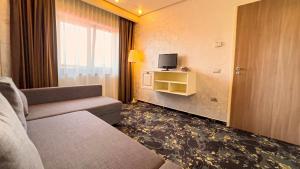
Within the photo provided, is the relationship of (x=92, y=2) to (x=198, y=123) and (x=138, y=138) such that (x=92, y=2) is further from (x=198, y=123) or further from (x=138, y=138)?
(x=198, y=123)

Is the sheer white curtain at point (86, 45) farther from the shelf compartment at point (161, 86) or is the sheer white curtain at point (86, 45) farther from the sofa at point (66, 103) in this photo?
the shelf compartment at point (161, 86)

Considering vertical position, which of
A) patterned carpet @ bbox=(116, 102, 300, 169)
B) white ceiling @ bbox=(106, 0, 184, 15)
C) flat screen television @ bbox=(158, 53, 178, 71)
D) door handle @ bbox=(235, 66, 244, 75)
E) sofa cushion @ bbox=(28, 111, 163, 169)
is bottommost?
patterned carpet @ bbox=(116, 102, 300, 169)

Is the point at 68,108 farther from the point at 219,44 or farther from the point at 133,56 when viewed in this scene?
the point at 219,44

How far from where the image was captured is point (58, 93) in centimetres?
230

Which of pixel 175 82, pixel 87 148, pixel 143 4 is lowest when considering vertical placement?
pixel 87 148

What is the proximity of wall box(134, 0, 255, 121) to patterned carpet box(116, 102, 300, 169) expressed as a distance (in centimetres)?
48

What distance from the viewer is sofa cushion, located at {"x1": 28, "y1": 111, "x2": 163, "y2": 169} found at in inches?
33.0

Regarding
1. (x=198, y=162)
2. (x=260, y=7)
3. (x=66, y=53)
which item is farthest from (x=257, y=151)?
(x=66, y=53)

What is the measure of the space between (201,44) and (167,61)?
30.9 inches

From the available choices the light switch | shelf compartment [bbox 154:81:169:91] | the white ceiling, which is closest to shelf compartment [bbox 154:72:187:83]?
shelf compartment [bbox 154:81:169:91]

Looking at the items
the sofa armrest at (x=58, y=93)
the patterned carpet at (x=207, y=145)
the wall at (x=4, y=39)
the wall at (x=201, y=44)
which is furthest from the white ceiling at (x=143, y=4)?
the patterned carpet at (x=207, y=145)

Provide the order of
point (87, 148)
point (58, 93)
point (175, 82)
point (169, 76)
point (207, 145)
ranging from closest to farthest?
point (87, 148) < point (207, 145) < point (58, 93) < point (175, 82) < point (169, 76)

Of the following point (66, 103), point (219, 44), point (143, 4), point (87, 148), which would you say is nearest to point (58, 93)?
point (66, 103)

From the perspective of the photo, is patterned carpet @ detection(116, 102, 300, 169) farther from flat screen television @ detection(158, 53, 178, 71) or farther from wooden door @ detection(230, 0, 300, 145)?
flat screen television @ detection(158, 53, 178, 71)
